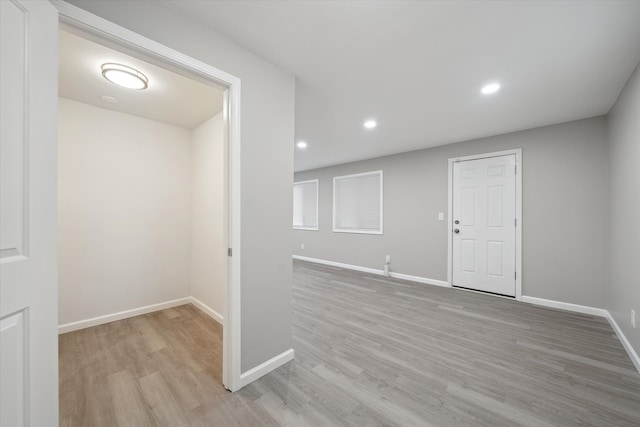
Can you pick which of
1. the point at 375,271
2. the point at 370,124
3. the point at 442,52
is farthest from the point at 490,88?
the point at 375,271

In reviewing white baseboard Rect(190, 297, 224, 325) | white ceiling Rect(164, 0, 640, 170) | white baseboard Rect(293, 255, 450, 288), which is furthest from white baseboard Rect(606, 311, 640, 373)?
white baseboard Rect(190, 297, 224, 325)

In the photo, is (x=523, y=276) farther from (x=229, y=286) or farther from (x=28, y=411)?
(x=28, y=411)

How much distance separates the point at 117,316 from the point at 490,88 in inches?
186

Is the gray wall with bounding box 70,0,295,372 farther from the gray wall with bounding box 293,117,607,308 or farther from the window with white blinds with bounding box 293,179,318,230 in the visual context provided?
the window with white blinds with bounding box 293,179,318,230

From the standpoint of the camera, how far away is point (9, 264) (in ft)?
2.67

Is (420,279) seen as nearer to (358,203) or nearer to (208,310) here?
(358,203)

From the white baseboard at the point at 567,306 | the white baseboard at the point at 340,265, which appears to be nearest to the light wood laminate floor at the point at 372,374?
the white baseboard at the point at 567,306

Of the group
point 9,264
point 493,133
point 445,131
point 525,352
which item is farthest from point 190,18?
point 493,133

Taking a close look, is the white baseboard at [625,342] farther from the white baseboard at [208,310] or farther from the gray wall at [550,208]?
the white baseboard at [208,310]

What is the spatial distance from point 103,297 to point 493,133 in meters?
5.61

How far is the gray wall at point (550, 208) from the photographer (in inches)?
119

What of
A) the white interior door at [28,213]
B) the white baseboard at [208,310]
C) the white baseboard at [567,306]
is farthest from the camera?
the white baseboard at [567,306]

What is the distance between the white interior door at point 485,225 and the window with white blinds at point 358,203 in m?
1.53

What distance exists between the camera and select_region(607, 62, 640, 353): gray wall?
6.55ft
